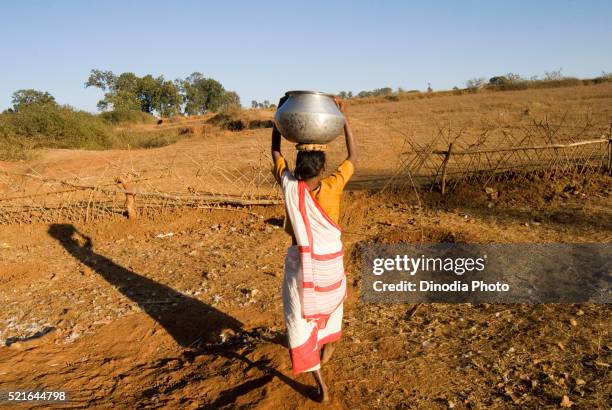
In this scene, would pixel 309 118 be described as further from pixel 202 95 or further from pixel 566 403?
pixel 202 95

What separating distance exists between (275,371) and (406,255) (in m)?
2.63

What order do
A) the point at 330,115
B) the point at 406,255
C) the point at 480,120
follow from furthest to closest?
the point at 480,120, the point at 406,255, the point at 330,115

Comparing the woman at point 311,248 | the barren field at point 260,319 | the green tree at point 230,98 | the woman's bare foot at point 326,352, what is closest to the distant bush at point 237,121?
the barren field at point 260,319

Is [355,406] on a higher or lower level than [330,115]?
lower

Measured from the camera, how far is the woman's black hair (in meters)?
2.34

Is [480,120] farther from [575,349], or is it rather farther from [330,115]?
[330,115]

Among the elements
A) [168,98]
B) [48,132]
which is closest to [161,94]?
[168,98]

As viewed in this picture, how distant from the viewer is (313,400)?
278 cm

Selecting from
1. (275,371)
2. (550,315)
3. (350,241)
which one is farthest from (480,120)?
(275,371)

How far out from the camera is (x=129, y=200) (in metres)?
6.98

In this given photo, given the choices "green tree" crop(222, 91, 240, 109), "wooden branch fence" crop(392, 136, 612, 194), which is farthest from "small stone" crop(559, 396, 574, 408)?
"green tree" crop(222, 91, 240, 109)

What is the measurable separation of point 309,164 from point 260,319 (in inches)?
83.4

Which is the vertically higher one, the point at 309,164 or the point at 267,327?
the point at 309,164

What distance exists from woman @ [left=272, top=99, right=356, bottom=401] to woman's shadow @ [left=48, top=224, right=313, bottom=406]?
0.53 m
